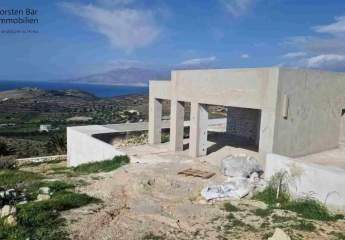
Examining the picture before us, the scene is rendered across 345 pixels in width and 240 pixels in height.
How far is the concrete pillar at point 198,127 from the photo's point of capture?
15969 mm

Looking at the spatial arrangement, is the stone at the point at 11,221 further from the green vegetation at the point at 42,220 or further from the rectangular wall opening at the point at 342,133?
the rectangular wall opening at the point at 342,133

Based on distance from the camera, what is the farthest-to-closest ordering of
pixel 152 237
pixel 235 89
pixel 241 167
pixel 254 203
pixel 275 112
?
1. pixel 235 89
2. pixel 241 167
3. pixel 275 112
4. pixel 254 203
5. pixel 152 237

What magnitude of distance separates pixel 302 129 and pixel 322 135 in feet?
6.93

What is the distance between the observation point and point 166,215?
8.83 meters

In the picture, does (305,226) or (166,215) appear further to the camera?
(166,215)

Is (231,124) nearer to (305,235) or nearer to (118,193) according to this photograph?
(118,193)

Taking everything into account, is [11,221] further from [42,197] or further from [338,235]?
[338,235]

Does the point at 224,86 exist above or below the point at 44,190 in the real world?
above

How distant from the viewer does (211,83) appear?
15.1m

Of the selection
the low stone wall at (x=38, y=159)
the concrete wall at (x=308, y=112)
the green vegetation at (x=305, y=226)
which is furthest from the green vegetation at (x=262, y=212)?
the low stone wall at (x=38, y=159)

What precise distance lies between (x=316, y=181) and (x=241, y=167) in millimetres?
3589

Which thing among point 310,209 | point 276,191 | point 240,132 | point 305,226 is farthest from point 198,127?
point 305,226

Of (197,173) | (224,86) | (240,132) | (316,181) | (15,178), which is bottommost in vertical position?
(15,178)

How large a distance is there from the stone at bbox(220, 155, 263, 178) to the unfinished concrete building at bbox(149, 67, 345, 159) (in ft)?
1.87
